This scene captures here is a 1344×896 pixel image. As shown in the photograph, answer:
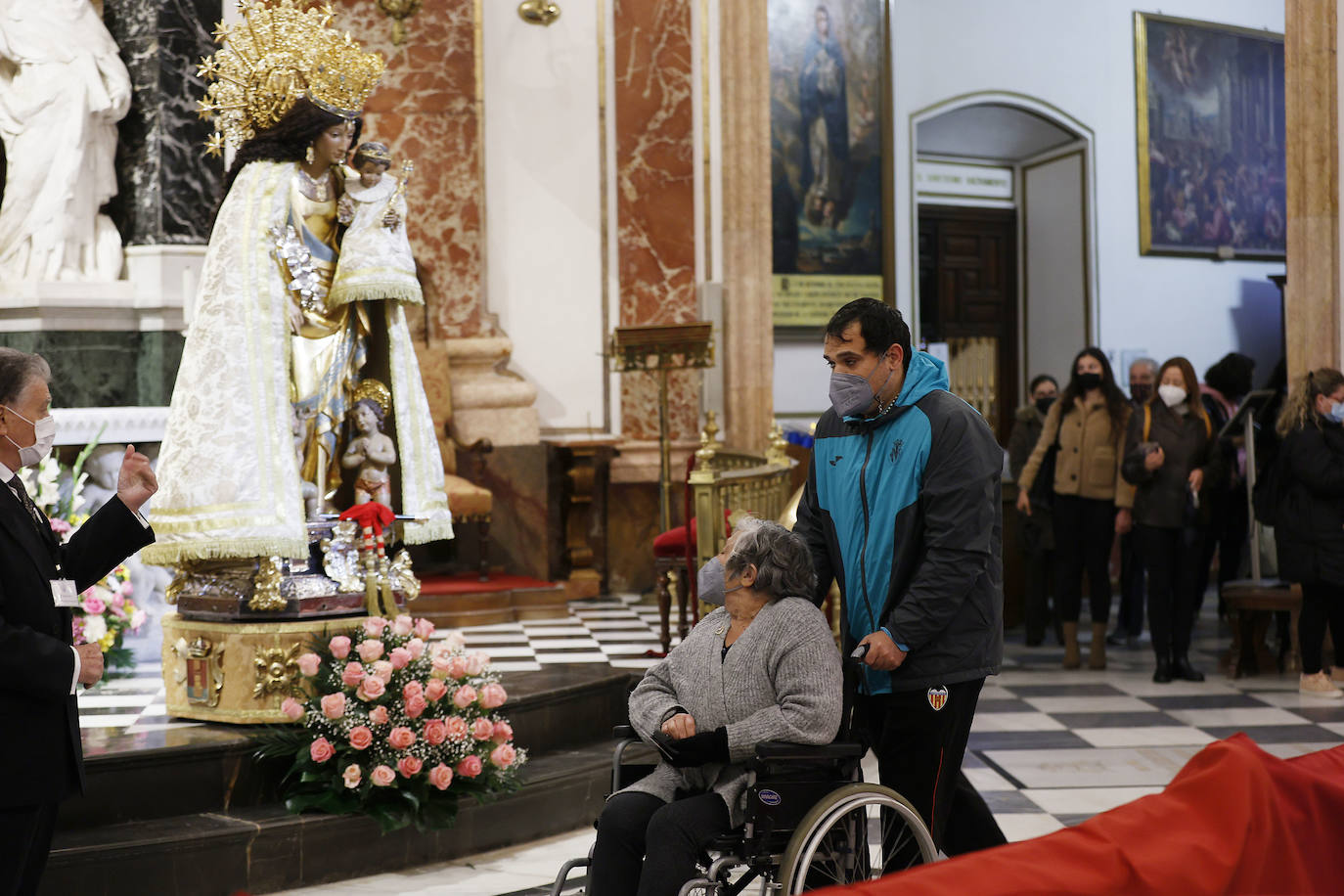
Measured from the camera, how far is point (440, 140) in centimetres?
995

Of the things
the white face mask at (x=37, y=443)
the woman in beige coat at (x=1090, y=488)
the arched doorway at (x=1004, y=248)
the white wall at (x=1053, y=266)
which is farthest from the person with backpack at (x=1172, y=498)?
the white wall at (x=1053, y=266)

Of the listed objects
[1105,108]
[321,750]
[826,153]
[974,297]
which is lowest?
[321,750]

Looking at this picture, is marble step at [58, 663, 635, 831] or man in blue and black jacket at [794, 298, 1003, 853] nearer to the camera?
man in blue and black jacket at [794, 298, 1003, 853]

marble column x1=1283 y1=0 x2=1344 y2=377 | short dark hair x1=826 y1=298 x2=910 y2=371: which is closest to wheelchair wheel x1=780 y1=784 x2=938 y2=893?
short dark hair x1=826 y1=298 x2=910 y2=371

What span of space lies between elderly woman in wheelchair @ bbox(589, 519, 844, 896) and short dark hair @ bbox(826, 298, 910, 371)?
0.52 m

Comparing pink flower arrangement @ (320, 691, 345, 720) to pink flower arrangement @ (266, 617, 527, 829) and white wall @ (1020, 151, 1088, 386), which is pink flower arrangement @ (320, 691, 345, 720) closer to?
pink flower arrangement @ (266, 617, 527, 829)

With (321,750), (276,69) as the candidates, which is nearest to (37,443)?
(321,750)

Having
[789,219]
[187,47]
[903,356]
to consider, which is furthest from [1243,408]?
[187,47]

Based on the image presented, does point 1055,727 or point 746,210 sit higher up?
point 746,210

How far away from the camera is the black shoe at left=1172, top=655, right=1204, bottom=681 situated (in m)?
7.42

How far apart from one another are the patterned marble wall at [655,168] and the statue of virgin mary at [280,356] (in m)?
5.44

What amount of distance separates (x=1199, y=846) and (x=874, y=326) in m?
1.64

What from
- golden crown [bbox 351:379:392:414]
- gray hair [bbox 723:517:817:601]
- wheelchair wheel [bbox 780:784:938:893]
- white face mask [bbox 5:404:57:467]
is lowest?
wheelchair wheel [bbox 780:784:938:893]

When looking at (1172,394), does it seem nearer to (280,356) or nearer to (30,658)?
(280,356)
